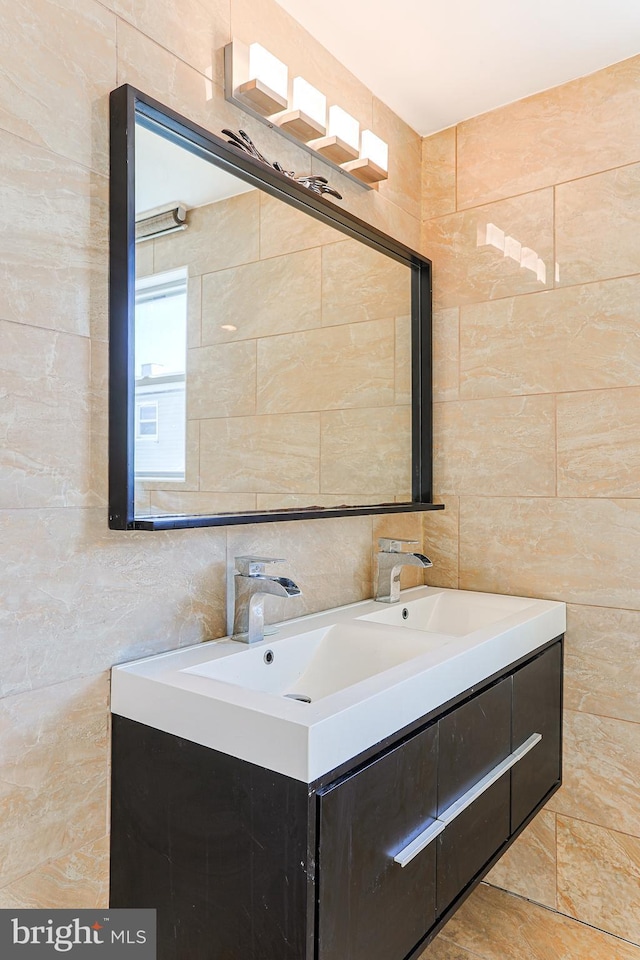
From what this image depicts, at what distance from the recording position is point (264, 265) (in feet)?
4.95

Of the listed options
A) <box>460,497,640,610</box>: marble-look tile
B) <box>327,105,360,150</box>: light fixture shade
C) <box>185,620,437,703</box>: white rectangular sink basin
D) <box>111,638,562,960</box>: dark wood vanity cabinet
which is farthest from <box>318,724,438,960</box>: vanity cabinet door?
<box>327,105,360,150</box>: light fixture shade

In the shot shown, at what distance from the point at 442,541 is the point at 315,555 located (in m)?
0.61

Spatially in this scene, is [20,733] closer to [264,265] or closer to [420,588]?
[264,265]

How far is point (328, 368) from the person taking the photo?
172cm

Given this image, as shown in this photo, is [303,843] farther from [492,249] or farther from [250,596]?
[492,249]

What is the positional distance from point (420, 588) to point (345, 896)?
4.04 ft

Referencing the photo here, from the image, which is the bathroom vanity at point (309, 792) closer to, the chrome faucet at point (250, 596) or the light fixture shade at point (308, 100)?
the chrome faucet at point (250, 596)

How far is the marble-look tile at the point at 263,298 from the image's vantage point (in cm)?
137

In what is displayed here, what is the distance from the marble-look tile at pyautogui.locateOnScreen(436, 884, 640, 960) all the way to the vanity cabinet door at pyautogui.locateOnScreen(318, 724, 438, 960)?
776 mm

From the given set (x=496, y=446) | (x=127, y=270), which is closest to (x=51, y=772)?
(x=127, y=270)

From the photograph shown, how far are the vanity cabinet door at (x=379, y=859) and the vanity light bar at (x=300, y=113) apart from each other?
1379 millimetres

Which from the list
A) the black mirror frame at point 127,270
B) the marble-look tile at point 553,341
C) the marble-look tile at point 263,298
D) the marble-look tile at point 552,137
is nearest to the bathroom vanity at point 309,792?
the black mirror frame at point 127,270

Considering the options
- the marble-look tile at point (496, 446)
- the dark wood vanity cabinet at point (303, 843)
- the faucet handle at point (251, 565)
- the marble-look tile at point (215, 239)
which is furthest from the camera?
the marble-look tile at point (496, 446)

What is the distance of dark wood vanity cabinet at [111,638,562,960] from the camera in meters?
0.91
